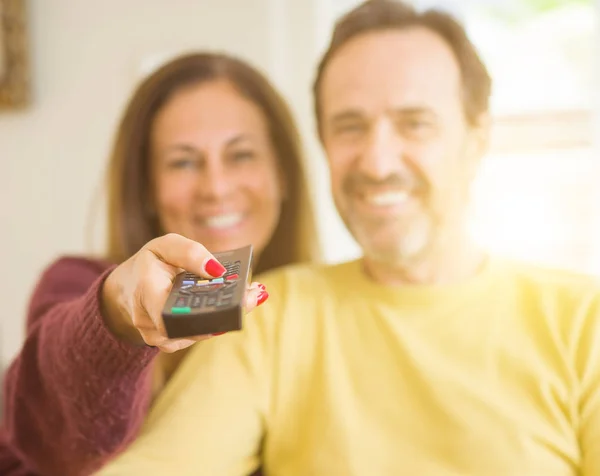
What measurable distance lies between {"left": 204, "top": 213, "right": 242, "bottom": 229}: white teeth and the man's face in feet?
0.65

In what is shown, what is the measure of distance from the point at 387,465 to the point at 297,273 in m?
0.29

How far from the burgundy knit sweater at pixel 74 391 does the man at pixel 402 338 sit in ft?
0.18

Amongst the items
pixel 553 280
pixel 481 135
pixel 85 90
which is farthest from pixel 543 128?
pixel 85 90

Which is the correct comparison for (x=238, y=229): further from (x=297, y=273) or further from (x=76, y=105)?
(x=76, y=105)

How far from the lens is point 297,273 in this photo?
0.89 metres

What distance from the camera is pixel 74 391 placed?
0.69 m

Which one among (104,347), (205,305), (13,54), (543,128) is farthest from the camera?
(13,54)

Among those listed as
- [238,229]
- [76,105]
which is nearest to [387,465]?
[238,229]

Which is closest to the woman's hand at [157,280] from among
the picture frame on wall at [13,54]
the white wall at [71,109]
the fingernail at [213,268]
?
the fingernail at [213,268]

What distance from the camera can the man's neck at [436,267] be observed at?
0.83 meters

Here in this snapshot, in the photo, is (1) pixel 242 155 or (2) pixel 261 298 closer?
(2) pixel 261 298

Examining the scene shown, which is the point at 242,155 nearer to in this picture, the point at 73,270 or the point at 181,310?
the point at 73,270

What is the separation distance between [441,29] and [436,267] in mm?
315

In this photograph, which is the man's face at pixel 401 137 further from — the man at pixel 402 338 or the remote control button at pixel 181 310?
the remote control button at pixel 181 310
